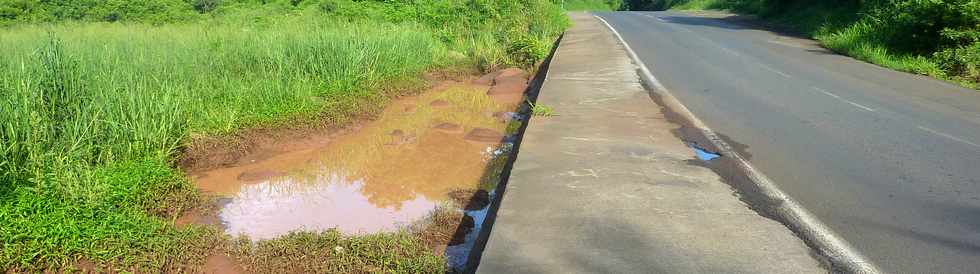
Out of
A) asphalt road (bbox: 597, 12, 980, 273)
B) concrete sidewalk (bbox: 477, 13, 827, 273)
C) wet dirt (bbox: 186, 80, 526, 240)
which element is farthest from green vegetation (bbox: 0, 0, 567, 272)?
asphalt road (bbox: 597, 12, 980, 273)

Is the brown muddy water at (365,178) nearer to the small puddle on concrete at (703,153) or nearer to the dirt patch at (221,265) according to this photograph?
the dirt patch at (221,265)

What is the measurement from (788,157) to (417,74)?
789 cm

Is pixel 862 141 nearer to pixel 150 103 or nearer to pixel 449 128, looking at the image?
pixel 449 128

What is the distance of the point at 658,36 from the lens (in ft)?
59.2

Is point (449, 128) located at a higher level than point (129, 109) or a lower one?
lower

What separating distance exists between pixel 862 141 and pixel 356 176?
16.3ft

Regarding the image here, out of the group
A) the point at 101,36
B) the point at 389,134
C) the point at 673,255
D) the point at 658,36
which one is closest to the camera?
the point at 673,255

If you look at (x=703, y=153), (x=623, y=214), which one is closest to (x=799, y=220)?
(x=623, y=214)

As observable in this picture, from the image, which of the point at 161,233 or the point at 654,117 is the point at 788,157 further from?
the point at 161,233

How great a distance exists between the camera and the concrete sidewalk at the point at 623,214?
133 inches

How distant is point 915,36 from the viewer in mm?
12656

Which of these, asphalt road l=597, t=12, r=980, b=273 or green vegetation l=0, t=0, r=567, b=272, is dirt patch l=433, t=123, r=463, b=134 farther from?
asphalt road l=597, t=12, r=980, b=273

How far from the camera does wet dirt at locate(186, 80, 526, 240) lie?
17.9 ft

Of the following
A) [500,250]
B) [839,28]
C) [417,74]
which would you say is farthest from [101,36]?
[839,28]
